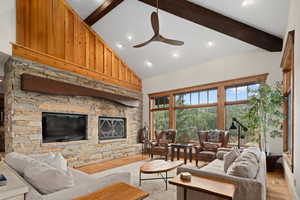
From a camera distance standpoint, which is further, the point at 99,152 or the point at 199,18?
the point at 99,152

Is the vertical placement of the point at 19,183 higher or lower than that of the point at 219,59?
lower

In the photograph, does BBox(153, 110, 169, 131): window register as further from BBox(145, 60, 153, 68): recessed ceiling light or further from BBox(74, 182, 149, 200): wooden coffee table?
BBox(74, 182, 149, 200): wooden coffee table

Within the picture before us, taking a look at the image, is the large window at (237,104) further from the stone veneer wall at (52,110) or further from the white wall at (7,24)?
the white wall at (7,24)

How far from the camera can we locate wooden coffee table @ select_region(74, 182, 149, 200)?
128 cm

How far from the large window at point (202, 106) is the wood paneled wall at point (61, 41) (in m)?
2.33

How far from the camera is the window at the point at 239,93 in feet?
16.1

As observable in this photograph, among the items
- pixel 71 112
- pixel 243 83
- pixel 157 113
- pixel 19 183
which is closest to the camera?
pixel 19 183

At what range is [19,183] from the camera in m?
1.24

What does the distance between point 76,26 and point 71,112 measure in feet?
8.51

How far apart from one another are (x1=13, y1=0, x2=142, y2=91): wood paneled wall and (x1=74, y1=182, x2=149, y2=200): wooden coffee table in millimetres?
3853

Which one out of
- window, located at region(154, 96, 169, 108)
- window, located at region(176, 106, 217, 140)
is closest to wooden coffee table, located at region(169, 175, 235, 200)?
window, located at region(176, 106, 217, 140)

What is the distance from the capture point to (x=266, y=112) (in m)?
3.94

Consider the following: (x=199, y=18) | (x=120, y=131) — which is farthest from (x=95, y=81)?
(x=199, y=18)

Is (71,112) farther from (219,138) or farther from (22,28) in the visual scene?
(219,138)
